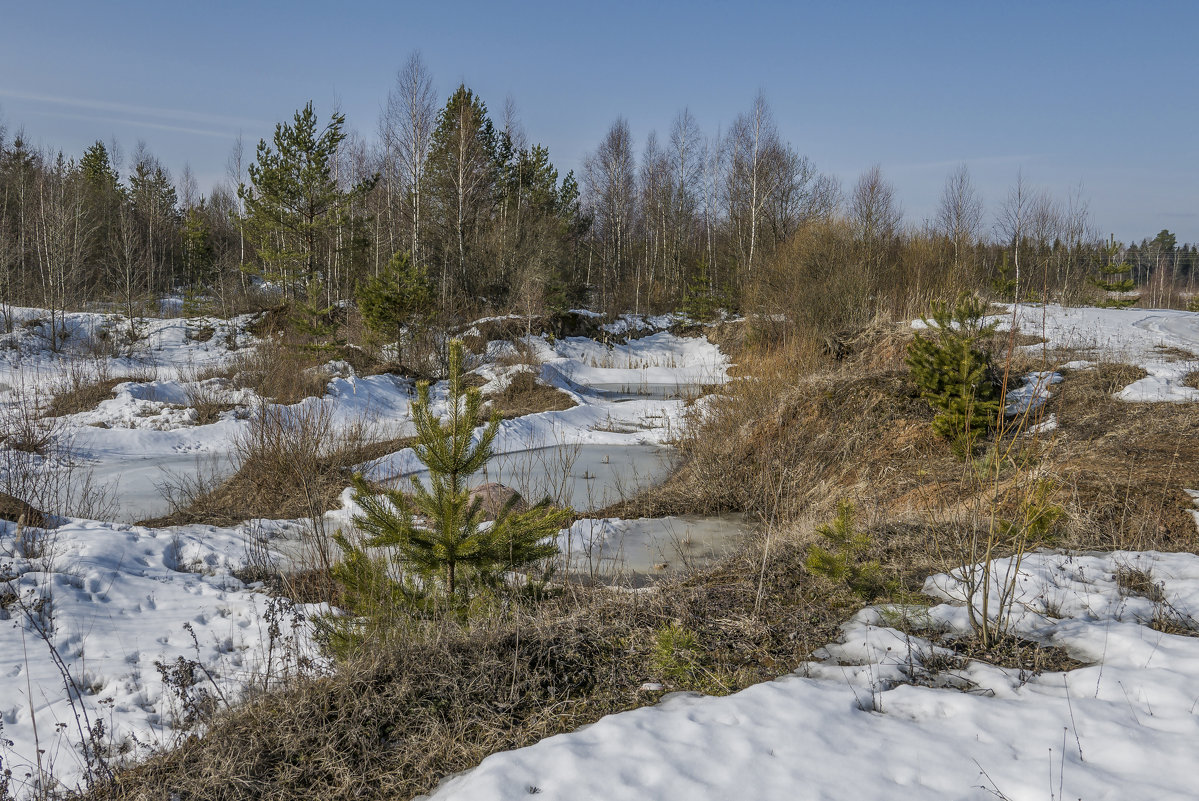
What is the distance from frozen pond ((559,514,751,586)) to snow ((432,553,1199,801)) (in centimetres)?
269

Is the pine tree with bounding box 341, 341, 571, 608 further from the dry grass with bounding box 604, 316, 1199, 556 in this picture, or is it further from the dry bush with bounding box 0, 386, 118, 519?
the dry bush with bounding box 0, 386, 118, 519

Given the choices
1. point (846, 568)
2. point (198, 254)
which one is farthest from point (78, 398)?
point (198, 254)

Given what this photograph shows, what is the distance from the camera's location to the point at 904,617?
3.43 m

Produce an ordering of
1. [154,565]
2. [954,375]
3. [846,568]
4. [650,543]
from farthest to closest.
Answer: [954,375] < [650,543] < [154,565] < [846,568]

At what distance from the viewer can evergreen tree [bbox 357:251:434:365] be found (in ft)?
55.2

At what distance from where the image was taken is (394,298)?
55.3 feet

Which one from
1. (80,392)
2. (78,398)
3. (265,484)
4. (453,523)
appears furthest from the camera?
(80,392)

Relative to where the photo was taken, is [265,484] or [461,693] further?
[265,484]

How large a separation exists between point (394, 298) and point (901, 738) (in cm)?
1614

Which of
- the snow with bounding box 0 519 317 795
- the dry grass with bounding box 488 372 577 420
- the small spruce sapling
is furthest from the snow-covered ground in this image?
the small spruce sapling

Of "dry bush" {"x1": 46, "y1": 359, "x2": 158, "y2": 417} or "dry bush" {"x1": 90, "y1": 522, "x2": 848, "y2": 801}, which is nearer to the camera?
"dry bush" {"x1": 90, "y1": 522, "x2": 848, "y2": 801}

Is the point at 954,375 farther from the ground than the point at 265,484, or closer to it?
farther from the ground

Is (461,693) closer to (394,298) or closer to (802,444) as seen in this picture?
(802,444)

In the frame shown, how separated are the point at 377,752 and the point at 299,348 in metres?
15.9
